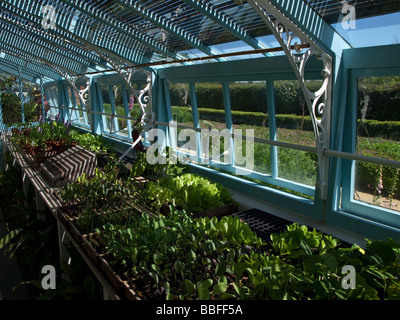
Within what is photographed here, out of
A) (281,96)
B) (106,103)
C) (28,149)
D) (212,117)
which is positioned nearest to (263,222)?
(281,96)

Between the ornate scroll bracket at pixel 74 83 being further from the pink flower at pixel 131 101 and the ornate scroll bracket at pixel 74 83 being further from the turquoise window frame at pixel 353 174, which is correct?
the turquoise window frame at pixel 353 174

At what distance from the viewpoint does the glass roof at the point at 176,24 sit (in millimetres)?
2607

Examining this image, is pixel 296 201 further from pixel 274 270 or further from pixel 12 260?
pixel 12 260

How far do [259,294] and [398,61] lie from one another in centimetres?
202

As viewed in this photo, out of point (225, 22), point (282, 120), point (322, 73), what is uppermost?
point (225, 22)

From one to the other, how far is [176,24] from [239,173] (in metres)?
2.01

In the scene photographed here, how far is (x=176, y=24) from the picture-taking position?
4.02 metres

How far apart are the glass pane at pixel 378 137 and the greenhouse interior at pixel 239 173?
1 cm

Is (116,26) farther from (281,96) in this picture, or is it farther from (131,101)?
(131,101)

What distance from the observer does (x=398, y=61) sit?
2.55 m

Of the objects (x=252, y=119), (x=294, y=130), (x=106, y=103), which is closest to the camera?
(x=294, y=130)

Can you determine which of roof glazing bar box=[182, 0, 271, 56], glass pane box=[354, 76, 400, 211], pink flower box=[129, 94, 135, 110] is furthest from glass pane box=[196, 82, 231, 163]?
pink flower box=[129, 94, 135, 110]

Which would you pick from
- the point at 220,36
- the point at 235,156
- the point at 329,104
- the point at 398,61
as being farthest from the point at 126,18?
the point at 398,61

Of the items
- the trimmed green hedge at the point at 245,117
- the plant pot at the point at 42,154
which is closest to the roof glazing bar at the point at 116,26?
the trimmed green hedge at the point at 245,117
